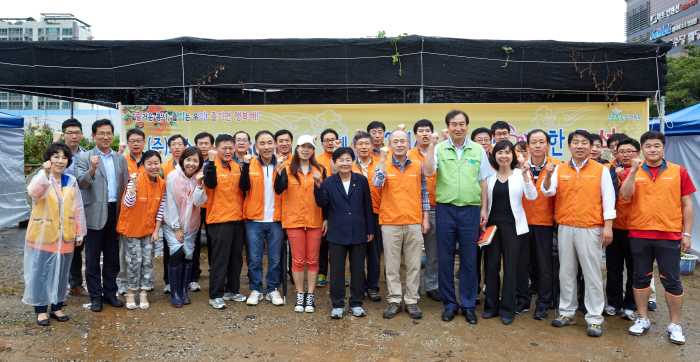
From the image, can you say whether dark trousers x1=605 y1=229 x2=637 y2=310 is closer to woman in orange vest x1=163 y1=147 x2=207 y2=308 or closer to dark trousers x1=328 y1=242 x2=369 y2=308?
dark trousers x1=328 y1=242 x2=369 y2=308

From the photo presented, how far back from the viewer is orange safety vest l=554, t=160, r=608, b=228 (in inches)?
146

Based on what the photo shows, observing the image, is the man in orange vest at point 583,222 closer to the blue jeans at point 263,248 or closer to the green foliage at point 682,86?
the blue jeans at point 263,248

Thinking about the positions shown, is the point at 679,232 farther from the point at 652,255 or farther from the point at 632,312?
the point at 632,312

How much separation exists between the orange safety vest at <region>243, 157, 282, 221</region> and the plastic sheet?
1.51 meters

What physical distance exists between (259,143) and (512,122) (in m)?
4.09

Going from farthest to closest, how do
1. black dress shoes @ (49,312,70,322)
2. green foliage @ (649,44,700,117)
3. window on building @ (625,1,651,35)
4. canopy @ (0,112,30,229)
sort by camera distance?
window on building @ (625,1,651,35), green foliage @ (649,44,700,117), canopy @ (0,112,30,229), black dress shoes @ (49,312,70,322)

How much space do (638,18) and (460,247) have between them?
43815 mm

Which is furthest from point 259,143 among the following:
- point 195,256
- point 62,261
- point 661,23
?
point 661,23

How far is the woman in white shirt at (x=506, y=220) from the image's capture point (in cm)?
382

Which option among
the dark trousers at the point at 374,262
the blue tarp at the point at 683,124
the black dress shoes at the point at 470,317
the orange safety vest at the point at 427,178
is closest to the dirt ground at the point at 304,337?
the black dress shoes at the point at 470,317

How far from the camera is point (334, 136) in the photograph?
494 centimetres

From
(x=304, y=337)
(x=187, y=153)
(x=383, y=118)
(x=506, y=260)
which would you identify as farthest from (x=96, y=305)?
(x=383, y=118)

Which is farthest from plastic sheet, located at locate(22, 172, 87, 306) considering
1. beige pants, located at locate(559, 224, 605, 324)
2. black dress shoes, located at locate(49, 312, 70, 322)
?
beige pants, located at locate(559, 224, 605, 324)

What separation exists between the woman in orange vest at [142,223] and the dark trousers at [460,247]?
Result: 2690mm
